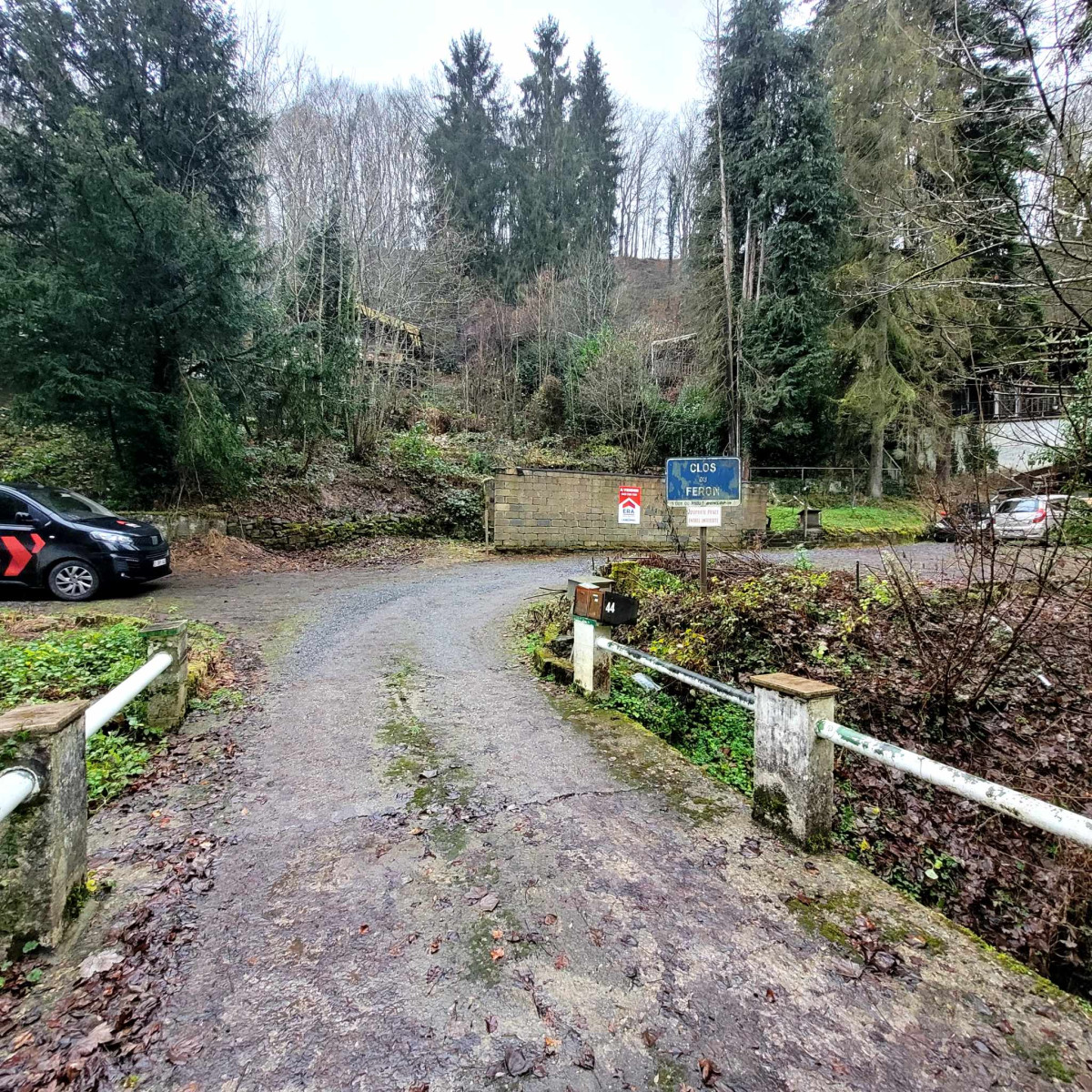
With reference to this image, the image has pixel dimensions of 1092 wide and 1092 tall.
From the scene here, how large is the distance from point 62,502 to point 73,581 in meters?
1.20

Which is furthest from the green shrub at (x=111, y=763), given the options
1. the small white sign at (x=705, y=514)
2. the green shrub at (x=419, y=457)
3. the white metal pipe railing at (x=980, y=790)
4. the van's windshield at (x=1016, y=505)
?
Answer: the green shrub at (x=419, y=457)

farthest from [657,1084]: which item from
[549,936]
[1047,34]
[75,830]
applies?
[1047,34]

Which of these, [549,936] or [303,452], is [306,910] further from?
[303,452]

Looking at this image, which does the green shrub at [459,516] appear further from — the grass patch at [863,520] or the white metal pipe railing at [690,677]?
the white metal pipe railing at [690,677]

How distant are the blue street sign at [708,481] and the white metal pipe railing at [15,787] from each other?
560cm

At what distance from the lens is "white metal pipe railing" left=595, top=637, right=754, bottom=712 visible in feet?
10.8

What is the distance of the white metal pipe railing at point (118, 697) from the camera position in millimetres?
2441

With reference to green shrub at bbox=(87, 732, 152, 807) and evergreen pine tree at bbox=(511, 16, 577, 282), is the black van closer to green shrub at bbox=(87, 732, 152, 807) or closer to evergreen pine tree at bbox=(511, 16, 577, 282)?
green shrub at bbox=(87, 732, 152, 807)

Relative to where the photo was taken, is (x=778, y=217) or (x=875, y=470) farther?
(x=875, y=470)

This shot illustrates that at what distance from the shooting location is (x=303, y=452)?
13.9 metres

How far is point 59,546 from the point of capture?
7320mm

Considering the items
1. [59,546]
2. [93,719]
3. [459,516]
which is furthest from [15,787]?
[459,516]

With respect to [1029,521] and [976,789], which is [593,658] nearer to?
[976,789]

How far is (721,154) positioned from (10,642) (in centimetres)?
2285
